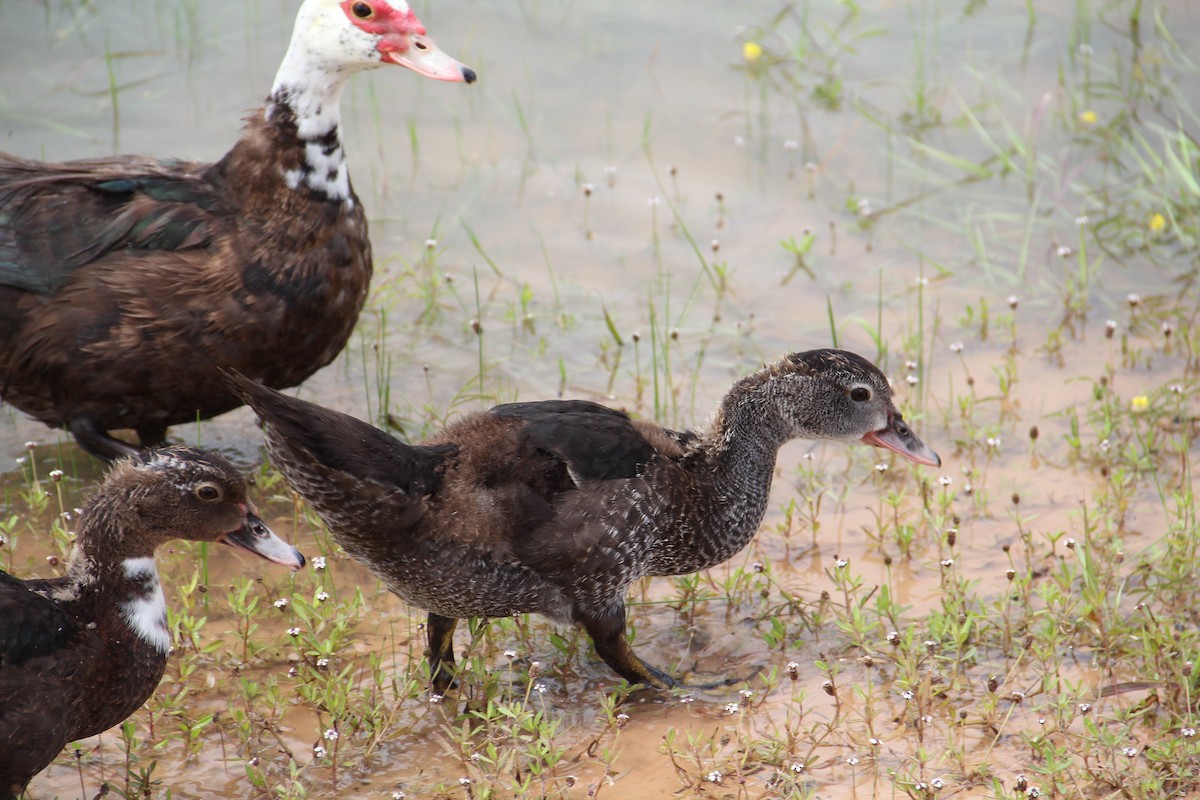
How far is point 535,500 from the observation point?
4906 mm

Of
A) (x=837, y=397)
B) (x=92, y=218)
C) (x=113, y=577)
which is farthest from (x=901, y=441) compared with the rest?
(x=92, y=218)

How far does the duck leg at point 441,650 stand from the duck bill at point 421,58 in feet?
7.22

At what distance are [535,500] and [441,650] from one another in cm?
67

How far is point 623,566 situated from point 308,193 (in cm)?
210

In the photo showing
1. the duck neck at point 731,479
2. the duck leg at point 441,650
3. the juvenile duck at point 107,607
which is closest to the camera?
the juvenile duck at point 107,607

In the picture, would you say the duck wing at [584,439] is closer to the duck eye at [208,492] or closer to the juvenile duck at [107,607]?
the juvenile duck at [107,607]

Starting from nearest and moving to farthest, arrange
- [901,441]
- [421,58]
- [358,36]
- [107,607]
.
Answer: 1. [107,607]
2. [901,441]
3. [358,36]
4. [421,58]

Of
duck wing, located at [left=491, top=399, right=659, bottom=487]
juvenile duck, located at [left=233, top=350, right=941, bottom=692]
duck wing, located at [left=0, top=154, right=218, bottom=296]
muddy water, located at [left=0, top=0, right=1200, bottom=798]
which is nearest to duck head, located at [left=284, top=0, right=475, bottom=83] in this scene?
duck wing, located at [left=0, top=154, right=218, bottom=296]

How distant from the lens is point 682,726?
16.6 ft

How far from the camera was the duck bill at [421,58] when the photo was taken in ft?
19.8

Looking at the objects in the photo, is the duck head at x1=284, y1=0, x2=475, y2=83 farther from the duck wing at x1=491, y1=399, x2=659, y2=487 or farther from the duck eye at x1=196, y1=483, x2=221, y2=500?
the duck eye at x1=196, y1=483, x2=221, y2=500

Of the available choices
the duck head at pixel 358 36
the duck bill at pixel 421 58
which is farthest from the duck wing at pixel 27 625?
the duck bill at pixel 421 58

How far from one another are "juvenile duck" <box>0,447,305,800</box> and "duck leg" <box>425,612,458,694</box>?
23.3 inches

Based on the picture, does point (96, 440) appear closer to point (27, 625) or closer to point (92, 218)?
point (92, 218)
